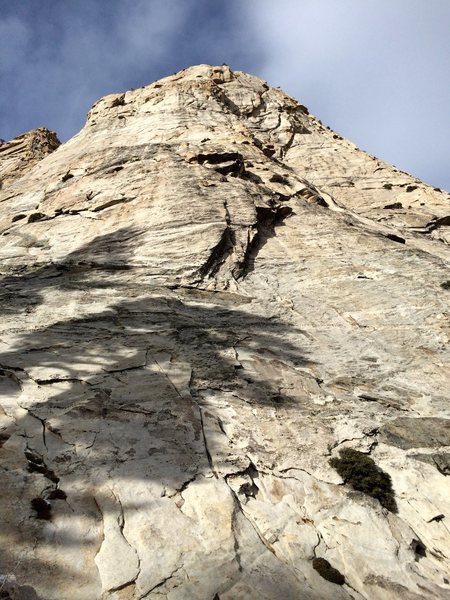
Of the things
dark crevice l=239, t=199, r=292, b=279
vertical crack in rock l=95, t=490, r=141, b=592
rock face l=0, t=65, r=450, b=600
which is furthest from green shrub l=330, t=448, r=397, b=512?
dark crevice l=239, t=199, r=292, b=279

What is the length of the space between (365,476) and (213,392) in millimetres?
3868

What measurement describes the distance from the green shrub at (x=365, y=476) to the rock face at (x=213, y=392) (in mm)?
55

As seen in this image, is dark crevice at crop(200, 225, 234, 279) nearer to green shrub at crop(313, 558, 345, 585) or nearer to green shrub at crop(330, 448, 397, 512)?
green shrub at crop(330, 448, 397, 512)

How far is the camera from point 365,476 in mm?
8734

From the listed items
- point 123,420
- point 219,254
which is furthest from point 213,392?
point 219,254

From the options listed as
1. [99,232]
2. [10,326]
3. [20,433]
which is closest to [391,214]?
[99,232]

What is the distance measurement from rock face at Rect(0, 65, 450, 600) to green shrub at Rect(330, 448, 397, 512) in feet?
0.18

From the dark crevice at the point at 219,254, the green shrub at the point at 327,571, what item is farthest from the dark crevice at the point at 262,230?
the green shrub at the point at 327,571

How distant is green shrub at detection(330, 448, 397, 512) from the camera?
8406 millimetres

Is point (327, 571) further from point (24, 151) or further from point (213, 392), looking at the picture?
point (24, 151)

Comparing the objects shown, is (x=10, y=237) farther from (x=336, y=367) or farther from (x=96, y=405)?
(x=336, y=367)

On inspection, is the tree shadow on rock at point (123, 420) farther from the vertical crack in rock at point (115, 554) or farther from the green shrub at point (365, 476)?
the green shrub at point (365, 476)

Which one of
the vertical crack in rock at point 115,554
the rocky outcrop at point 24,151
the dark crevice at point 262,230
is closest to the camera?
the vertical crack in rock at point 115,554

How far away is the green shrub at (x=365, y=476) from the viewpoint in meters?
8.41
